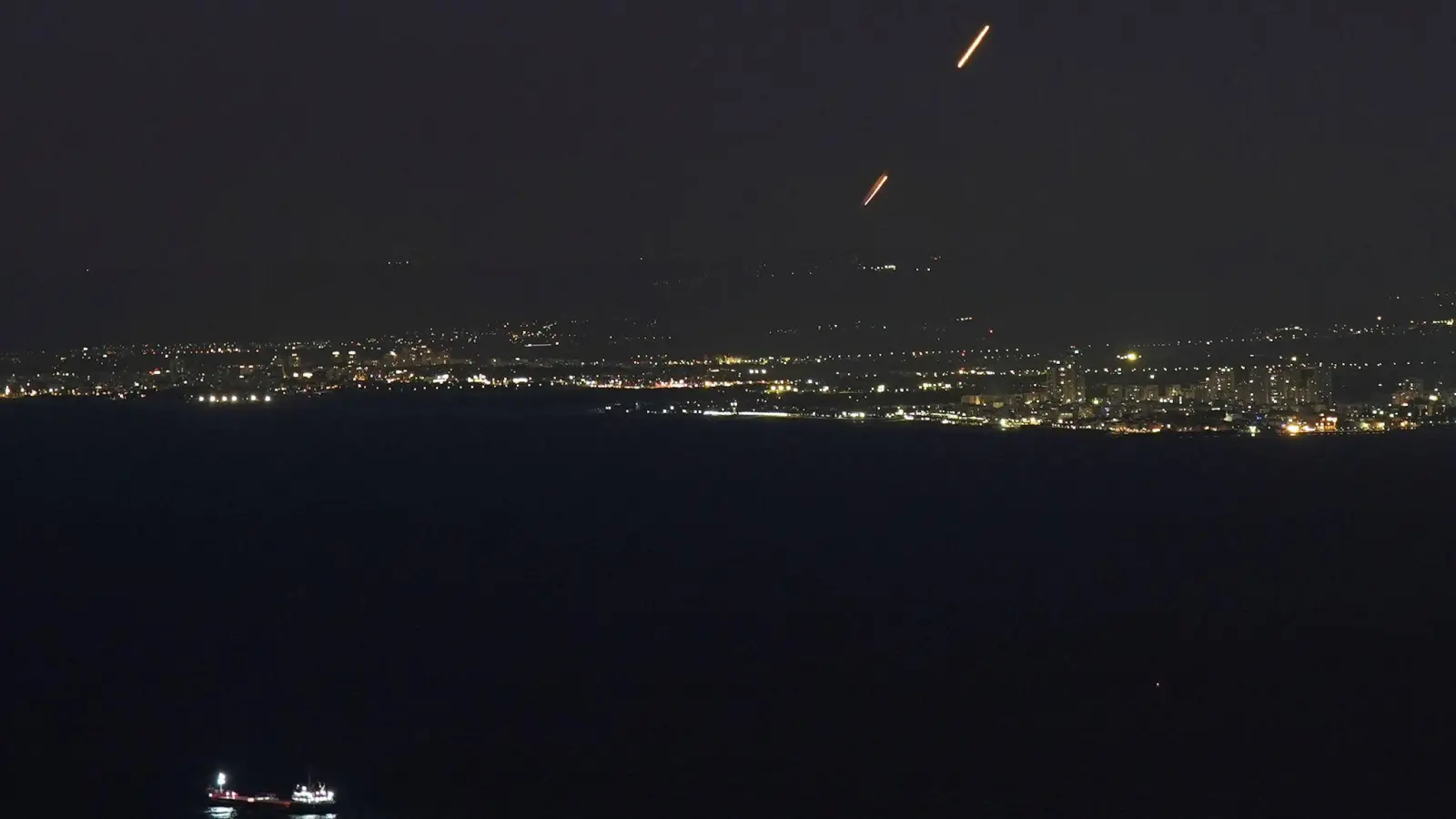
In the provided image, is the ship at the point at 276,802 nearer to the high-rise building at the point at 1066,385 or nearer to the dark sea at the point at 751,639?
the dark sea at the point at 751,639

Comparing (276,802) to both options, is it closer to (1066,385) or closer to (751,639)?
(751,639)

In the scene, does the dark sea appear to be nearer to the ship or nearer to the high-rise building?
the ship

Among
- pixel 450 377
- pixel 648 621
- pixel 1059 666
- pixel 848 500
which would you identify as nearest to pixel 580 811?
pixel 1059 666

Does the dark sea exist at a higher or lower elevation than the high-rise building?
lower

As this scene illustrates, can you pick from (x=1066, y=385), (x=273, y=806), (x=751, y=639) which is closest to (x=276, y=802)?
(x=273, y=806)

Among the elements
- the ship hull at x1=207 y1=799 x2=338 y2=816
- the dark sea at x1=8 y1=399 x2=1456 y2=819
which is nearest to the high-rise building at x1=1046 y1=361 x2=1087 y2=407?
the dark sea at x1=8 y1=399 x2=1456 y2=819

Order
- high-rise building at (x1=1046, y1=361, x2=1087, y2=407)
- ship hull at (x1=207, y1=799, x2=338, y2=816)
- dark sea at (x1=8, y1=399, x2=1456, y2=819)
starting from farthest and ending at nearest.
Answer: high-rise building at (x1=1046, y1=361, x2=1087, y2=407), dark sea at (x1=8, y1=399, x2=1456, y2=819), ship hull at (x1=207, y1=799, x2=338, y2=816)

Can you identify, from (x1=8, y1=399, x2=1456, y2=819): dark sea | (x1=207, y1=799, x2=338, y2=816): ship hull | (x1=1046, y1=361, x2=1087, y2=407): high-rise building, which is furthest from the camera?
(x1=1046, y1=361, x2=1087, y2=407): high-rise building
